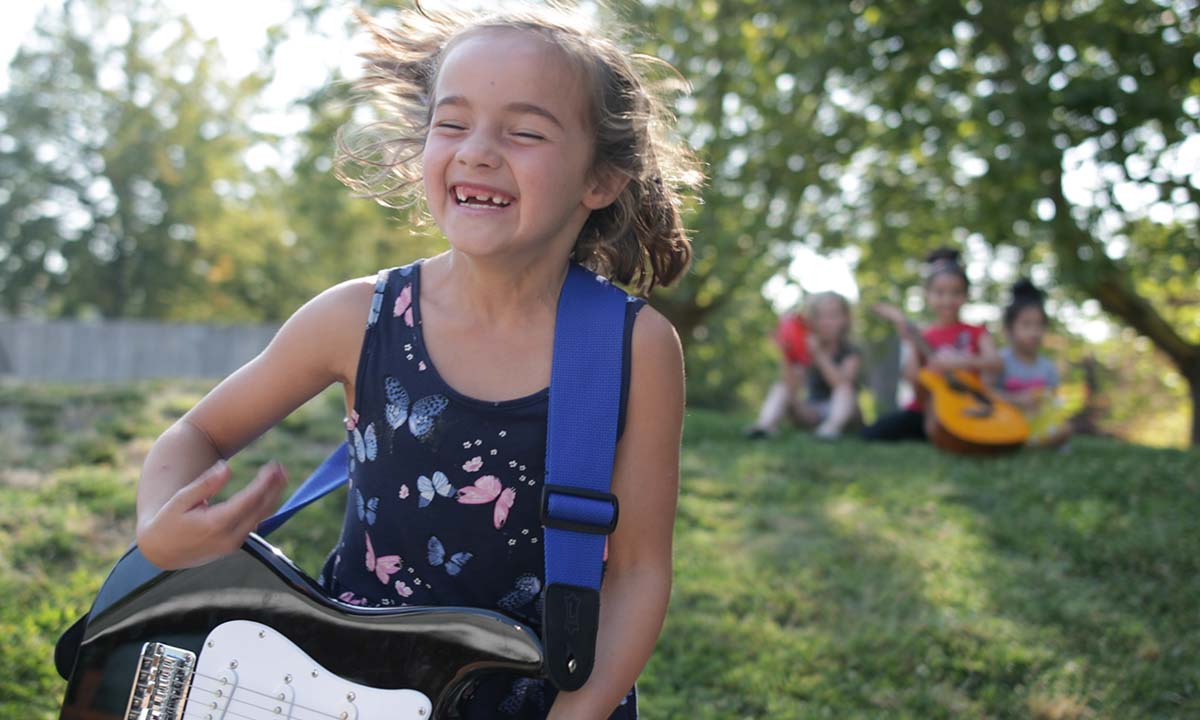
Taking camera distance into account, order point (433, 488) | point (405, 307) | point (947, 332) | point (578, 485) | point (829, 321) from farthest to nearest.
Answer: point (829, 321), point (947, 332), point (405, 307), point (433, 488), point (578, 485)

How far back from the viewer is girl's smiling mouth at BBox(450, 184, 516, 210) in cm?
186

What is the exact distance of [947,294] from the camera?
7848mm

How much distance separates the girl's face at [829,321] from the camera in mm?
9164

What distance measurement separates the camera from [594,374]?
6.12 ft

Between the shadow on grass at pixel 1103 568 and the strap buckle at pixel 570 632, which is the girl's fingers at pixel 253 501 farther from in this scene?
the shadow on grass at pixel 1103 568

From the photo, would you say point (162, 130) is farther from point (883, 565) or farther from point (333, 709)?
point (333, 709)

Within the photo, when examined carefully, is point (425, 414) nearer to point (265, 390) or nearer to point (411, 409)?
point (411, 409)

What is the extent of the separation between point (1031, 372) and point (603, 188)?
262 inches

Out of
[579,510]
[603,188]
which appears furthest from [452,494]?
[603,188]

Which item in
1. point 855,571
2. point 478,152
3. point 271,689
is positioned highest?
point 478,152

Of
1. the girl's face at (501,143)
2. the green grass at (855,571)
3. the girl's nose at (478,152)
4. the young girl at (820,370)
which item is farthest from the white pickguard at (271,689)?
the young girl at (820,370)

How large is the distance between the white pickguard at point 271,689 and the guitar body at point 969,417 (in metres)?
6.05

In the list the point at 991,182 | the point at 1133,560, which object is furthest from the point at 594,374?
the point at 991,182

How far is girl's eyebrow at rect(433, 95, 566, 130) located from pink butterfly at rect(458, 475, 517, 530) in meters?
0.65
